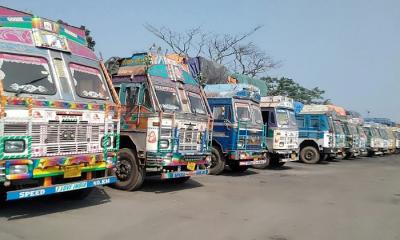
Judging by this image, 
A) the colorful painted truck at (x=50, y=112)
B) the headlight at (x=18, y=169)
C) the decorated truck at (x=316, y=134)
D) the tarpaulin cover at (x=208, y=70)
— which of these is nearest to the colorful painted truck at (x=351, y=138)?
the decorated truck at (x=316, y=134)

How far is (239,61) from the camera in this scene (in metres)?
38.7

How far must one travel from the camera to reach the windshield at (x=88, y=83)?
774 cm

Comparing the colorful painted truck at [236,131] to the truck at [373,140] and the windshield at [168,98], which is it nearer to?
the windshield at [168,98]

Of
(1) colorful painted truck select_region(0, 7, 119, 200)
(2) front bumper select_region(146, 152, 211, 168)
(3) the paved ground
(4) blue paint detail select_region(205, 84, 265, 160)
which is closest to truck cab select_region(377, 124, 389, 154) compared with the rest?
(4) blue paint detail select_region(205, 84, 265, 160)

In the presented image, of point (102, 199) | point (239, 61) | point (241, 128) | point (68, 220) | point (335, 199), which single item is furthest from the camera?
point (239, 61)

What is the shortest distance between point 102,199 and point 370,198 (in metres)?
6.51

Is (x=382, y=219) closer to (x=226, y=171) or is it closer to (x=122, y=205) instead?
(x=122, y=205)

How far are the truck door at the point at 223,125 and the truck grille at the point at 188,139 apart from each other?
3.18m

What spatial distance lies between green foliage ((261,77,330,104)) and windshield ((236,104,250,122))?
35.1m

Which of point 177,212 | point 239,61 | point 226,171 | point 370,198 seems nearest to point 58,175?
point 177,212

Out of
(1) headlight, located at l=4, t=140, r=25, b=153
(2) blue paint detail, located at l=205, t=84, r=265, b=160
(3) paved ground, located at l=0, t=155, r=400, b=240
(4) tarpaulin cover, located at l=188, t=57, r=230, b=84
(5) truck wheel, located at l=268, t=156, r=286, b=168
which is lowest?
(3) paved ground, located at l=0, t=155, r=400, b=240

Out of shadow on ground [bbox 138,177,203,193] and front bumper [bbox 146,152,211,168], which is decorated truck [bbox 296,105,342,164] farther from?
front bumper [bbox 146,152,211,168]

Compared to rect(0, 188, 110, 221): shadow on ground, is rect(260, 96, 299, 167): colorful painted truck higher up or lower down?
higher up

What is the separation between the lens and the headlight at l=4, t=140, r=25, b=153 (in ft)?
20.7
